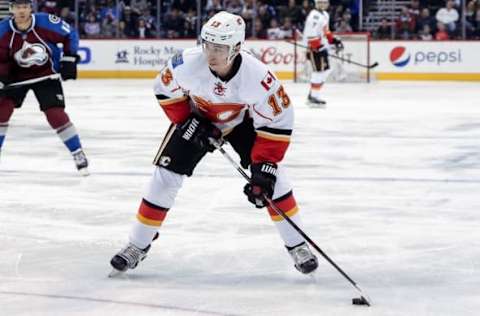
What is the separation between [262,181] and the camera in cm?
361

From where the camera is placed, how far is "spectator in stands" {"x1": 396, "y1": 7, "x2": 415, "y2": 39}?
56.1 feet

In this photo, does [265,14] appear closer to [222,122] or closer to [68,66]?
[68,66]

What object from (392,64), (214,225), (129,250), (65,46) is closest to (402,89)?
(392,64)

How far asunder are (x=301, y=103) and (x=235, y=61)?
9234mm

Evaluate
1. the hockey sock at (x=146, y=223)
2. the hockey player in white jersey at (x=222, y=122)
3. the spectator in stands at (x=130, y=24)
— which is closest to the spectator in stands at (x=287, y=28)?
the spectator in stands at (x=130, y=24)

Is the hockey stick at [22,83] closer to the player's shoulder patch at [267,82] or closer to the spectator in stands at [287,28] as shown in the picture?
the player's shoulder patch at [267,82]

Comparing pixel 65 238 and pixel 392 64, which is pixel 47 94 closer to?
pixel 65 238

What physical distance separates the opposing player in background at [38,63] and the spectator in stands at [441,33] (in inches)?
434

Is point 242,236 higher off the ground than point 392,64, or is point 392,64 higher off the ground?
point 242,236

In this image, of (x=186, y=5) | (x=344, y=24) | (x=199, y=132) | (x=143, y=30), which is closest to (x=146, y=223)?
(x=199, y=132)

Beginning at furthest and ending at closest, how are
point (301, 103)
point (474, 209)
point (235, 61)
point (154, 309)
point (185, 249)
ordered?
point (301, 103)
point (474, 209)
point (185, 249)
point (235, 61)
point (154, 309)

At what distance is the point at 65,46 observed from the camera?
6.64 metres

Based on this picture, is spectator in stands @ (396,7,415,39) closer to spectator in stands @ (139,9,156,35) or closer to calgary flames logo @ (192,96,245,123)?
spectator in stands @ (139,9,156,35)

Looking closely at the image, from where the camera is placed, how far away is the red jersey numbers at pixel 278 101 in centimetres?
361
